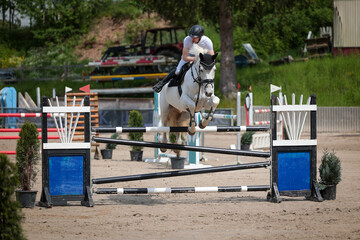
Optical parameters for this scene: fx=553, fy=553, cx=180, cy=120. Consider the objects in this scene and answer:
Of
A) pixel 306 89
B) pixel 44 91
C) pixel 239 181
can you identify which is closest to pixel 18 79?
pixel 44 91

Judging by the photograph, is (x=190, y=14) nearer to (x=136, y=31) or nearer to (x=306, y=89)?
(x=306, y=89)

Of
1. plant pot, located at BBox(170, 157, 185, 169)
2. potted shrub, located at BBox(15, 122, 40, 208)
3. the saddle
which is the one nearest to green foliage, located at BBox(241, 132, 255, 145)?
plant pot, located at BBox(170, 157, 185, 169)

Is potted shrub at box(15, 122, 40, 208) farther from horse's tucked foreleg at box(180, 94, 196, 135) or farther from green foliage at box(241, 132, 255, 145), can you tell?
green foliage at box(241, 132, 255, 145)

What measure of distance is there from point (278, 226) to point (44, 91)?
71.3 ft

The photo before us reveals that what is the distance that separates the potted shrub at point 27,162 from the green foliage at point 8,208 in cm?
246

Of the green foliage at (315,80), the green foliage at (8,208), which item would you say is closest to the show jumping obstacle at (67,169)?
the green foliage at (8,208)

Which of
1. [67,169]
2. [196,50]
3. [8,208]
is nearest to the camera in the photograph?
[8,208]

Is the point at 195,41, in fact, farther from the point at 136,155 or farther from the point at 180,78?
the point at 136,155

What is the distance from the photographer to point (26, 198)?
6.11m

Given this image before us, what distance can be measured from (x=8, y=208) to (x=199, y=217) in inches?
96.7

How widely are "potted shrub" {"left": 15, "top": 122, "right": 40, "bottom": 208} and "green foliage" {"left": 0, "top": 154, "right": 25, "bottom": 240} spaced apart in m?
2.46

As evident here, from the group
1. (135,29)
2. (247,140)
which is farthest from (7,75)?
(247,140)

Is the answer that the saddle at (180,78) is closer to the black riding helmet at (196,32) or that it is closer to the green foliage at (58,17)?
the black riding helmet at (196,32)

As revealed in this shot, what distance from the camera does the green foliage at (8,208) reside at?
355cm
